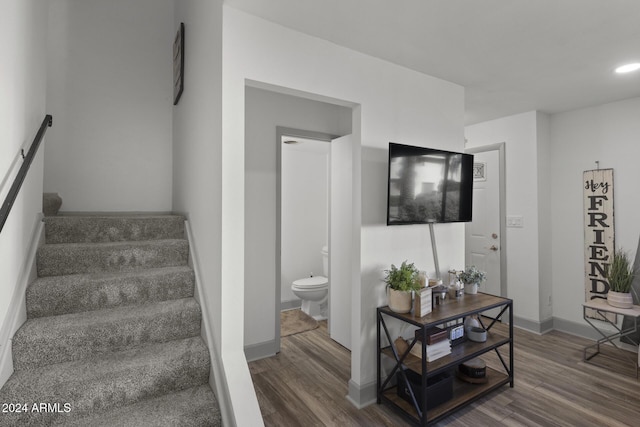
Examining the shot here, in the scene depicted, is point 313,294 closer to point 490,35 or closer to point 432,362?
point 432,362

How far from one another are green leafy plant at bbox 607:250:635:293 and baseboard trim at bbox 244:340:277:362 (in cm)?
317

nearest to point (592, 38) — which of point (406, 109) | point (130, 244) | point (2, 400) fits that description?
point (406, 109)

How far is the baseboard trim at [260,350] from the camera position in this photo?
295 cm

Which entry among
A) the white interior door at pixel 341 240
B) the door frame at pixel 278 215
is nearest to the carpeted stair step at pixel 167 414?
the door frame at pixel 278 215

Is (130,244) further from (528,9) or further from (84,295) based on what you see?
(528,9)

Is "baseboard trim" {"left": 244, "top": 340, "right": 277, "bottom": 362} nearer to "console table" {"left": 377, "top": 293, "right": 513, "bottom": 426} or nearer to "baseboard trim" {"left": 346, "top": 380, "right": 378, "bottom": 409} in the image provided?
"baseboard trim" {"left": 346, "top": 380, "right": 378, "bottom": 409}

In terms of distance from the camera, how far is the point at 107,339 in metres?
1.76

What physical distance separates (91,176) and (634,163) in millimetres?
5083

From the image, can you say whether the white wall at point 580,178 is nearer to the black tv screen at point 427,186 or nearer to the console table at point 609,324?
the console table at point 609,324

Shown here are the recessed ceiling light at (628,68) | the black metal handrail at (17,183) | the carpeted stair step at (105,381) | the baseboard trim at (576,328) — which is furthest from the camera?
the baseboard trim at (576,328)

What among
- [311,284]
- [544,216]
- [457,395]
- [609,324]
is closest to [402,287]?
[457,395]

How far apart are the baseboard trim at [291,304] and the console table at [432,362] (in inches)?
83.2

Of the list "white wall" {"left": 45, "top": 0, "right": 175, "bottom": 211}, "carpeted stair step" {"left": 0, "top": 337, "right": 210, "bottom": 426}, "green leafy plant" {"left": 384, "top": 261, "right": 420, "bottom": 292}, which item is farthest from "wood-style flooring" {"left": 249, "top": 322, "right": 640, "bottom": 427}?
"white wall" {"left": 45, "top": 0, "right": 175, "bottom": 211}

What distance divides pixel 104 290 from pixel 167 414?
33.7 inches
